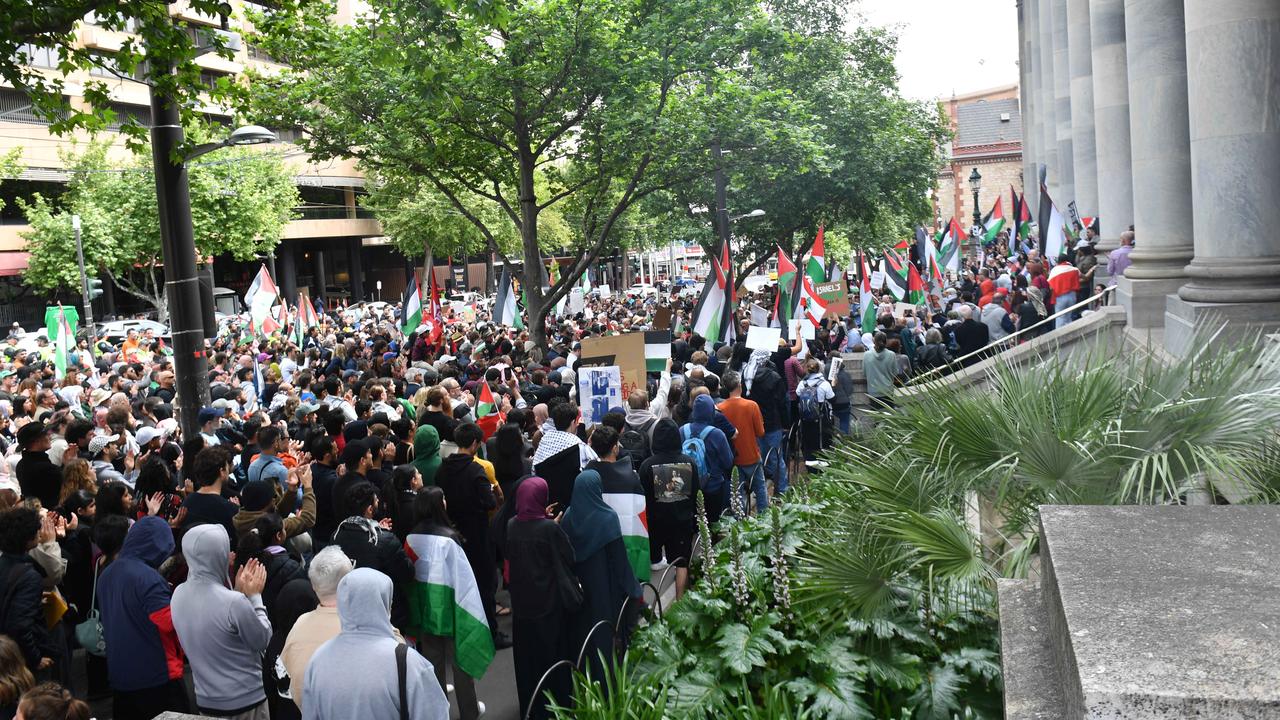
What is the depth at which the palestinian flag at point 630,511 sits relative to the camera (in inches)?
333

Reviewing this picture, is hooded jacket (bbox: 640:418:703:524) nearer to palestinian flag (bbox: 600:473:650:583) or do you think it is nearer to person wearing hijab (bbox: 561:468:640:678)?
palestinian flag (bbox: 600:473:650:583)

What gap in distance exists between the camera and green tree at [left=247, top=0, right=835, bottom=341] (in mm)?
21125

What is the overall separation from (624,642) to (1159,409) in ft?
13.4

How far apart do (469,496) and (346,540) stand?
2.03 m

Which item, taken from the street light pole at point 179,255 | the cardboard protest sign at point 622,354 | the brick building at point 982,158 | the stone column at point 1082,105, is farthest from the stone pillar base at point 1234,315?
the brick building at point 982,158

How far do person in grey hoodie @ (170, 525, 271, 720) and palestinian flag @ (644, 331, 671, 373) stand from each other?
10895 mm

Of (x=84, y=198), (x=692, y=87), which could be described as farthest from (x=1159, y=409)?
(x=84, y=198)

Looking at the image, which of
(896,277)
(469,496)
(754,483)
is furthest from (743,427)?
(896,277)

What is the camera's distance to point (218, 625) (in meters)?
6.20

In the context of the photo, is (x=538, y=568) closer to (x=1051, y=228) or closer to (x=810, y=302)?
(x=810, y=302)

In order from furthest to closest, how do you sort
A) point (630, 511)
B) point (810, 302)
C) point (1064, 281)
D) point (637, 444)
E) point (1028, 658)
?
point (810, 302) < point (1064, 281) < point (637, 444) < point (630, 511) < point (1028, 658)

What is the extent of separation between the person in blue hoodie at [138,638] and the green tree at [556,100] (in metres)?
14.1

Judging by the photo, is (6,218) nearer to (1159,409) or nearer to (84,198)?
(84,198)

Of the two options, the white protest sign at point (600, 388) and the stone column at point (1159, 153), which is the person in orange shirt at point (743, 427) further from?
the stone column at point (1159, 153)
